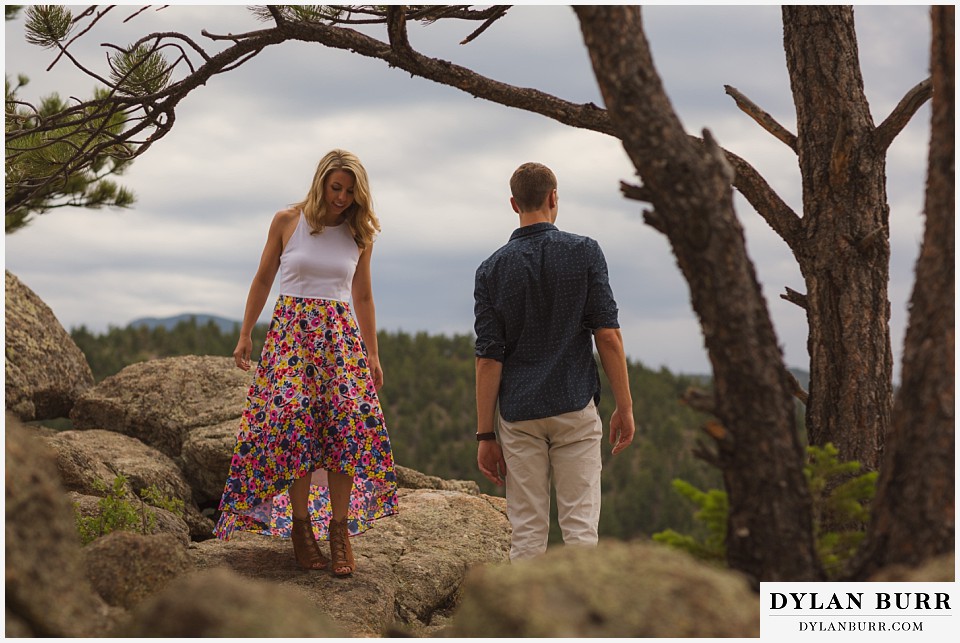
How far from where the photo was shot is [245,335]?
477 centimetres

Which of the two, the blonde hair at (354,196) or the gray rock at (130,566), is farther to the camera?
the blonde hair at (354,196)

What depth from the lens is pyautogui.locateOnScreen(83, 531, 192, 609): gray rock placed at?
3.16m

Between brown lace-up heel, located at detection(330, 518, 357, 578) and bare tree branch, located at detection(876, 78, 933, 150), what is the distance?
344cm

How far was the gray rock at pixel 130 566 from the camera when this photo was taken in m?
3.16

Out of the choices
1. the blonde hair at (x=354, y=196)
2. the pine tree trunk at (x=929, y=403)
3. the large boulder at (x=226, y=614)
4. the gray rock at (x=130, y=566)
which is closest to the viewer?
the large boulder at (x=226, y=614)

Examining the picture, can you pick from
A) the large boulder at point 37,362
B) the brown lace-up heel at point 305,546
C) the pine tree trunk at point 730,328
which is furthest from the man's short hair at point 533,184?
the large boulder at point 37,362

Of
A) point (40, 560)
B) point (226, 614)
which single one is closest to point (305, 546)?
point (40, 560)

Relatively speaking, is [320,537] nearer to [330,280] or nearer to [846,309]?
[330,280]

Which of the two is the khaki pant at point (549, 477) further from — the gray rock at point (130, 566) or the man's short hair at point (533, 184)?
the gray rock at point (130, 566)

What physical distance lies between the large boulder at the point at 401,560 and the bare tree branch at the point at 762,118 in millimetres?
3067

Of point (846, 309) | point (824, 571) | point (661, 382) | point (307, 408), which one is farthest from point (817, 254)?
point (661, 382)

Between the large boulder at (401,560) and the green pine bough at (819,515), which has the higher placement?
the green pine bough at (819,515)

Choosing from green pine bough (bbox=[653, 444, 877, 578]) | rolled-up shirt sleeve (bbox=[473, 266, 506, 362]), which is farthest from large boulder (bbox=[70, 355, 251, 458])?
green pine bough (bbox=[653, 444, 877, 578])

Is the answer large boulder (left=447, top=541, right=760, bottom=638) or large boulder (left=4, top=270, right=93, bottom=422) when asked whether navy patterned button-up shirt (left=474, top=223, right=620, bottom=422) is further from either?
large boulder (left=4, top=270, right=93, bottom=422)
